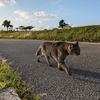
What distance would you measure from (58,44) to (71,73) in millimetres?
1186

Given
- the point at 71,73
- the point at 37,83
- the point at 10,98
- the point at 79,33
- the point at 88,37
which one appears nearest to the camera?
the point at 10,98

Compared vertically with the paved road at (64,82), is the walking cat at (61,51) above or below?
above

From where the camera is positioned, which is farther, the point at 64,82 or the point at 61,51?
the point at 61,51

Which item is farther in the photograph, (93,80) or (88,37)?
(88,37)

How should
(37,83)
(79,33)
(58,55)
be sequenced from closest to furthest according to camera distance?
(37,83)
(58,55)
(79,33)

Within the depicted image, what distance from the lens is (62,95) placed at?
13.7 ft

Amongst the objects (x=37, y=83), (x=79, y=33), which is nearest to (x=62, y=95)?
(x=37, y=83)

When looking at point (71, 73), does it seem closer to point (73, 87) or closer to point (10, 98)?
point (73, 87)

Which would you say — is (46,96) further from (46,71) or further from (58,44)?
(58,44)

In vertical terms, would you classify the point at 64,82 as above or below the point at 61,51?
below

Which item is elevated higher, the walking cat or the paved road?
the walking cat

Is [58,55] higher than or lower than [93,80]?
higher

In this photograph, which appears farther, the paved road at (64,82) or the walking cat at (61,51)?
the walking cat at (61,51)

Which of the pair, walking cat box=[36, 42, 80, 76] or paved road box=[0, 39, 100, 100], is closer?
paved road box=[0, 39, 100, 100]
